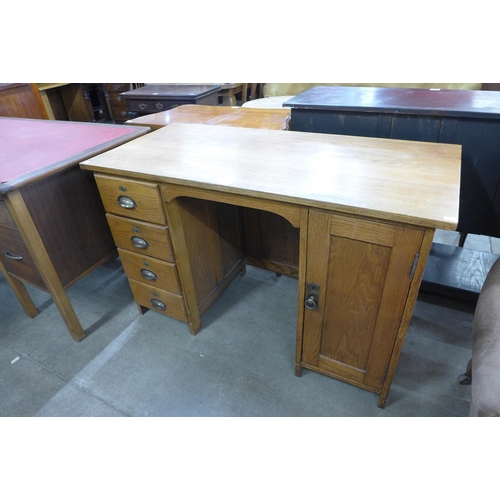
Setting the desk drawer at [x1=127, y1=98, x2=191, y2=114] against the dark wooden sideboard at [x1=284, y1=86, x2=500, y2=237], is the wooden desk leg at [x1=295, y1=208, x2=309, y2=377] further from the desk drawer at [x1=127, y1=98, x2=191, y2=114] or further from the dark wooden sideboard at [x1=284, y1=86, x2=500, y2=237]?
the desk drawer at [x1=127, y1=98, x2=191, y2=114]

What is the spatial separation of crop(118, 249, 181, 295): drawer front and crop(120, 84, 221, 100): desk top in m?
1.89

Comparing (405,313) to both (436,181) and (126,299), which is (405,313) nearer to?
(436,181)

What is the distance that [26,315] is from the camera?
1.71 meters

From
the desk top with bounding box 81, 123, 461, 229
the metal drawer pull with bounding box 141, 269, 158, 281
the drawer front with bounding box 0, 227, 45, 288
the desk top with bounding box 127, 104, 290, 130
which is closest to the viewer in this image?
the desk top with bounding box 81, 123, 461, 229

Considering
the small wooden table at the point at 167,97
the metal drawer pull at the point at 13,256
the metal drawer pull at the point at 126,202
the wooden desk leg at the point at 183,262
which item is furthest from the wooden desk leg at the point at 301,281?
the small wooden table at the point at 167,97

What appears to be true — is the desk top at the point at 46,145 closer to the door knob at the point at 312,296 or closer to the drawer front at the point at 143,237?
the drawer front at the point at 143,237

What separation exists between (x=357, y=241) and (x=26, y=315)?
1713mm

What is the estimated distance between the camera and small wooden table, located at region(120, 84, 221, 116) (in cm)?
280

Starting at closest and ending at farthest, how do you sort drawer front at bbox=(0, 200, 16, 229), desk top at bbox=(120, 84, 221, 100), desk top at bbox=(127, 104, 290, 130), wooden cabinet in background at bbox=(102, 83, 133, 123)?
drawer front at bbox=(0, 200, 16, 229)
desk top at bbox=(127, 104, 290, 130)
desk top at bbox=(120, 84, 221, 100)
wooden cabinet in background at bbox=(102, 83, 133, 123)

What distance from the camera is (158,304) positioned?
1.53 meters

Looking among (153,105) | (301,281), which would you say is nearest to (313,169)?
(301,281)

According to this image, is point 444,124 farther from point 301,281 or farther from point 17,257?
point 17,257

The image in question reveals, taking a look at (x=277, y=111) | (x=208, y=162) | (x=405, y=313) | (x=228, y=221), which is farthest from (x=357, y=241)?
(x=277, y=111)

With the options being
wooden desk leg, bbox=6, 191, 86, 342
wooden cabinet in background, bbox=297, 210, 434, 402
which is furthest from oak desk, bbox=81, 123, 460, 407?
wooden desk leg, bbox=6, 191, 86, 342
